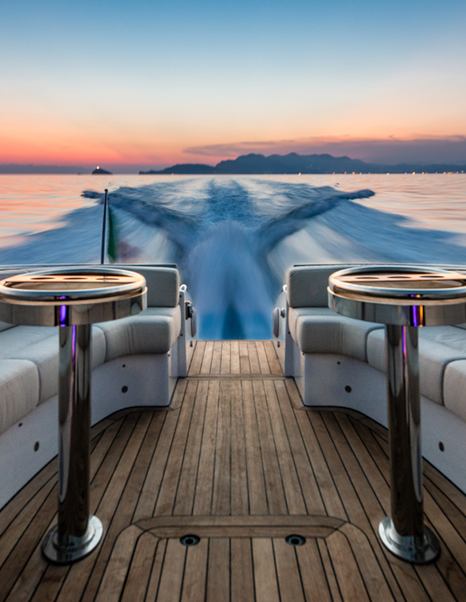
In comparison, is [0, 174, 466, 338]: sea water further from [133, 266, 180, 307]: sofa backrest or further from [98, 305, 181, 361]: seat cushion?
[98, 305, 181, 361]: seat cushion

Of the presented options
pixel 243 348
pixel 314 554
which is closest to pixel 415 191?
pixel 243 348

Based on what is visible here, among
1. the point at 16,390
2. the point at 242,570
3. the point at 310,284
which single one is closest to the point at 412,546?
the point at 242,570

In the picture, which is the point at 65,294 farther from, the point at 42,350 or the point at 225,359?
the point at 225,359

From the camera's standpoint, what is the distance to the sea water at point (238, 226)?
601cm

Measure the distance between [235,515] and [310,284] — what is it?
1607 mm

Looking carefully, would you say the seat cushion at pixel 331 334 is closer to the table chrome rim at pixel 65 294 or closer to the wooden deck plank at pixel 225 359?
the wooden deck plank at pixel 225 359

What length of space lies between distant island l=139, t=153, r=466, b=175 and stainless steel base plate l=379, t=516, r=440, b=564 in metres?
6.83

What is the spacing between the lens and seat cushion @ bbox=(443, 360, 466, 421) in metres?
1.52

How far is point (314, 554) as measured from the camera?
1.28m

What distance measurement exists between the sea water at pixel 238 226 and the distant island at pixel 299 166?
6.5 inches

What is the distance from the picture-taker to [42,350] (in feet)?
6.09

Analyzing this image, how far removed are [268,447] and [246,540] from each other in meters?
0.66

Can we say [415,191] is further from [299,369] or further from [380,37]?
[299,369]

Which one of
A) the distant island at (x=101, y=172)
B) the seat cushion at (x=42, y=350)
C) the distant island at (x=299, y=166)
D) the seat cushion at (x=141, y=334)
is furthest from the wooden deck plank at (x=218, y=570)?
the distant island at (x=299, y=166)
